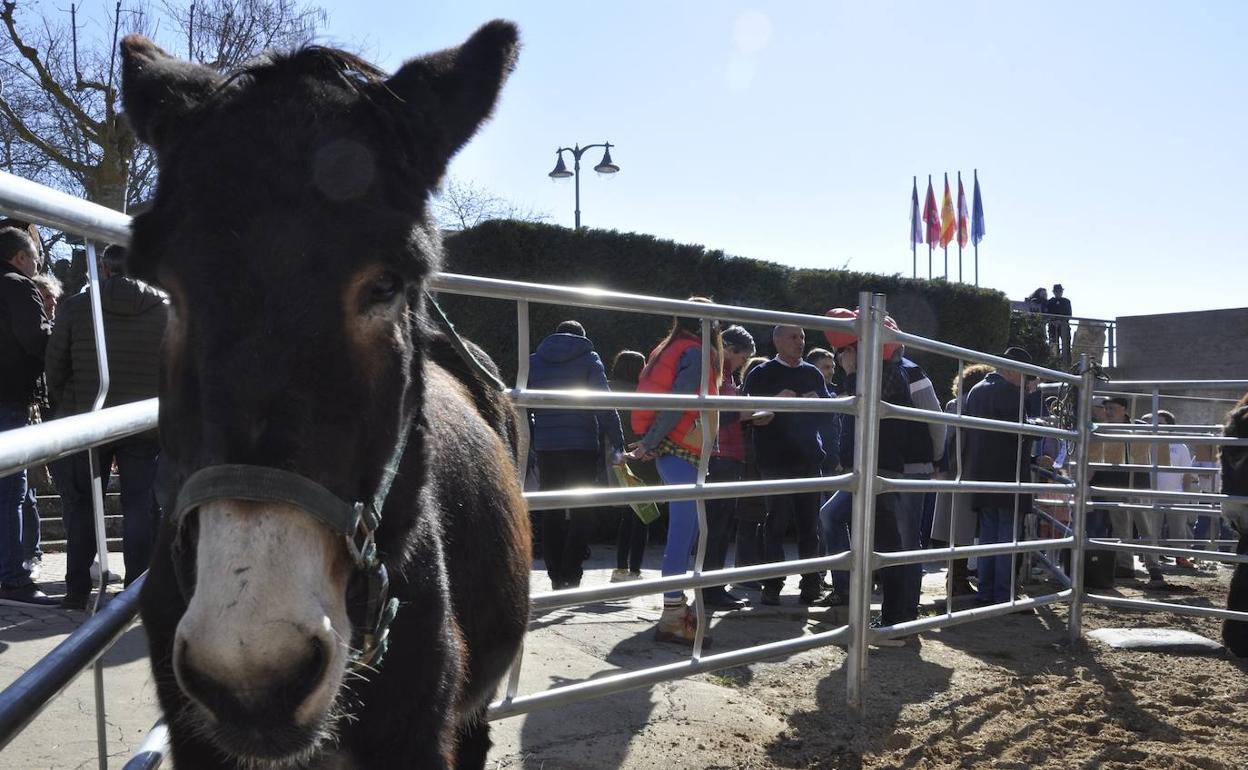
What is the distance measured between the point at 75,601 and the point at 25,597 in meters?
0.41

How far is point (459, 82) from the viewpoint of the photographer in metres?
1.92

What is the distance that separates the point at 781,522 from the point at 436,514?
5.51 metres

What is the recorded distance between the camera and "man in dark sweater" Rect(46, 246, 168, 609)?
8.89 ft

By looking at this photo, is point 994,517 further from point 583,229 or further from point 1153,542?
point 583,229

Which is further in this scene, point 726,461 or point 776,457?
point 726,461

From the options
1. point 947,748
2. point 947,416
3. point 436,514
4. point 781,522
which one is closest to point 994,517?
point 781,522

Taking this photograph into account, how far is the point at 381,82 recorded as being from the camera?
1850 mm

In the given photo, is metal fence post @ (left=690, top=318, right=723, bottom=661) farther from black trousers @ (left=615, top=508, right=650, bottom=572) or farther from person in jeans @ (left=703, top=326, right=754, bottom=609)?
black trousers @ (left=615, top=508, right=650, bottom=572)

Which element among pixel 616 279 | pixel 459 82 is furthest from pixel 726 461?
pixel 616 279

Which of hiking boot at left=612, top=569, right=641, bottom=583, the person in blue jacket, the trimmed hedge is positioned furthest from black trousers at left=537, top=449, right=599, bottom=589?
the trimmed hedge

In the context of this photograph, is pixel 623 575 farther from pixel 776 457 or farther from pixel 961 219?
pixel 961 219

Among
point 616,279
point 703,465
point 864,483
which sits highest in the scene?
point 616,279

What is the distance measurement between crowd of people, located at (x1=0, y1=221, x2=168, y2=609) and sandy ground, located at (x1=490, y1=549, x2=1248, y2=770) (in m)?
1.98

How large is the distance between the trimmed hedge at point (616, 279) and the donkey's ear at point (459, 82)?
9.96m
